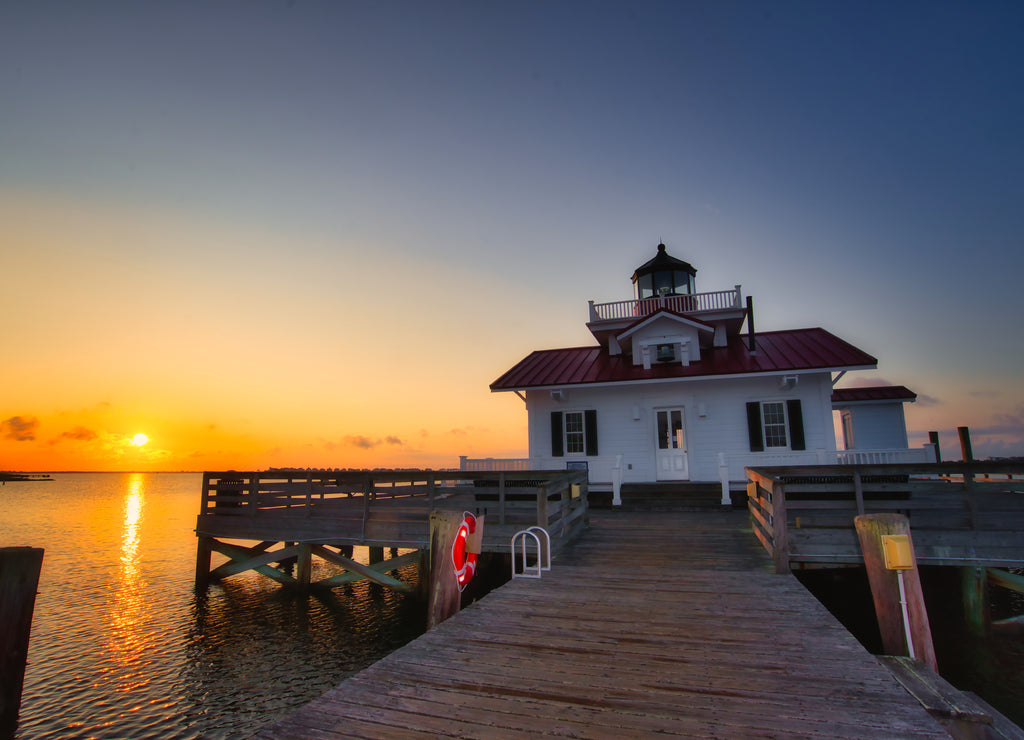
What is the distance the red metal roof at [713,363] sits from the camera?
16.0m

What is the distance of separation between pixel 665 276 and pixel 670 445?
29.4 ft

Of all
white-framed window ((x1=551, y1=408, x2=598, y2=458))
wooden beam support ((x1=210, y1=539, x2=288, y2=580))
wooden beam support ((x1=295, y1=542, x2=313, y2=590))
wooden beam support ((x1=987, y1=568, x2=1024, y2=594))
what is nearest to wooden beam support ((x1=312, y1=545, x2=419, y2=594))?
wooden beam support ((x1=295, y1=542, x2=313, y2=590))

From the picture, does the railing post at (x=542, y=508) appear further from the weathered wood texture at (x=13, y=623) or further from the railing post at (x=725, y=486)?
the railing post at (x=725, y=486)

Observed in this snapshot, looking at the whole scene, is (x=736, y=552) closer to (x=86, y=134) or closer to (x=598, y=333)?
(x=598, y=333)

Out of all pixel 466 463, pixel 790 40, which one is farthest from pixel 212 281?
pixel 790 40

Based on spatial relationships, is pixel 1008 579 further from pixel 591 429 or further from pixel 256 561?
pixel 256 561

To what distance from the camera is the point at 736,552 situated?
8.53 metres

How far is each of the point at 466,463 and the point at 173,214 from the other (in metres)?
11.8

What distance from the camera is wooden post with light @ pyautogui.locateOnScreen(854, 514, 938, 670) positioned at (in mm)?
5426

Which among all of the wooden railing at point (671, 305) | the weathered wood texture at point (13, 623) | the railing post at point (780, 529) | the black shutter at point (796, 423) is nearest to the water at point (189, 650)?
the weathered wood texture at point (13, 623)

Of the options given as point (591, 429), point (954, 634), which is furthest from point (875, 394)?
point (954, 634)

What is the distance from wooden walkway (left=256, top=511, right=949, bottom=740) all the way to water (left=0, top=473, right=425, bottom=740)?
4625mm

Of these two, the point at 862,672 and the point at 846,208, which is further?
the point at 846,208

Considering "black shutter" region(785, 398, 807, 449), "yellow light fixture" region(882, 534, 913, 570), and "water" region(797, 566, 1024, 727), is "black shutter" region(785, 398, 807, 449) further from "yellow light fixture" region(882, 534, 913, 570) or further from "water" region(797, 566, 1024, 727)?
"yellow light fixture" region(882, 534, 913, 570)
